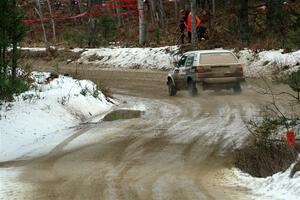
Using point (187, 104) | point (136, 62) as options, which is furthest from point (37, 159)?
point (136, 62)

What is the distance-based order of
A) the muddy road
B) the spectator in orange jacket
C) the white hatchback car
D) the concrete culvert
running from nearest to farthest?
the muddy road, the concrete culvert, the white hatchback car, the spectator in orange jacket

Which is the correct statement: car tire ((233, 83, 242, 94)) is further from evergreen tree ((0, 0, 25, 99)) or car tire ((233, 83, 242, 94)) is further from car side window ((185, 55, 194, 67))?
evergreen tree ((0, 0, 25, 99))

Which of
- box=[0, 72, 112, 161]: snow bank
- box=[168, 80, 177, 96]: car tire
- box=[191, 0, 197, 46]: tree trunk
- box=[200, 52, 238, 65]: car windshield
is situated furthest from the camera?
box=[191, 0, 197, 46]: tree trunk

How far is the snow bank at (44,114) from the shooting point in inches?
475

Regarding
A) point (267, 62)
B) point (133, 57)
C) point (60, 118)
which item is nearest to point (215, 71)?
point (267, 62)

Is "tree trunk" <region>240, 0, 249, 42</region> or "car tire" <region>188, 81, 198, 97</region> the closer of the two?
"car tire" <region>188, 81, 198, 97</region>

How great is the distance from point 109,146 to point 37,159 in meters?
1.58

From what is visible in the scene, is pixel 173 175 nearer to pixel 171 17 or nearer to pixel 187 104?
pixel 187 104

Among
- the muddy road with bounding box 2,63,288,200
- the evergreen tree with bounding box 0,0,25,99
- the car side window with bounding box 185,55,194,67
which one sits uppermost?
the evergreen tree with bounding box 0,0,25,99

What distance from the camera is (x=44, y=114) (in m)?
14.1

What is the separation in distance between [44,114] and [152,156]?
4.69 meters

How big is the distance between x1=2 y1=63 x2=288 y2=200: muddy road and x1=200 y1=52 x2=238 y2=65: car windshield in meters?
1.31

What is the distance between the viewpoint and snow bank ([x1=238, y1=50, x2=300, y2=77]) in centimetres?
2228

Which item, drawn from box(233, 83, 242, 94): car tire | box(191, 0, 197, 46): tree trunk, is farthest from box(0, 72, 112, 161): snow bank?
box(191, 0, 197, 46): tree trunk
